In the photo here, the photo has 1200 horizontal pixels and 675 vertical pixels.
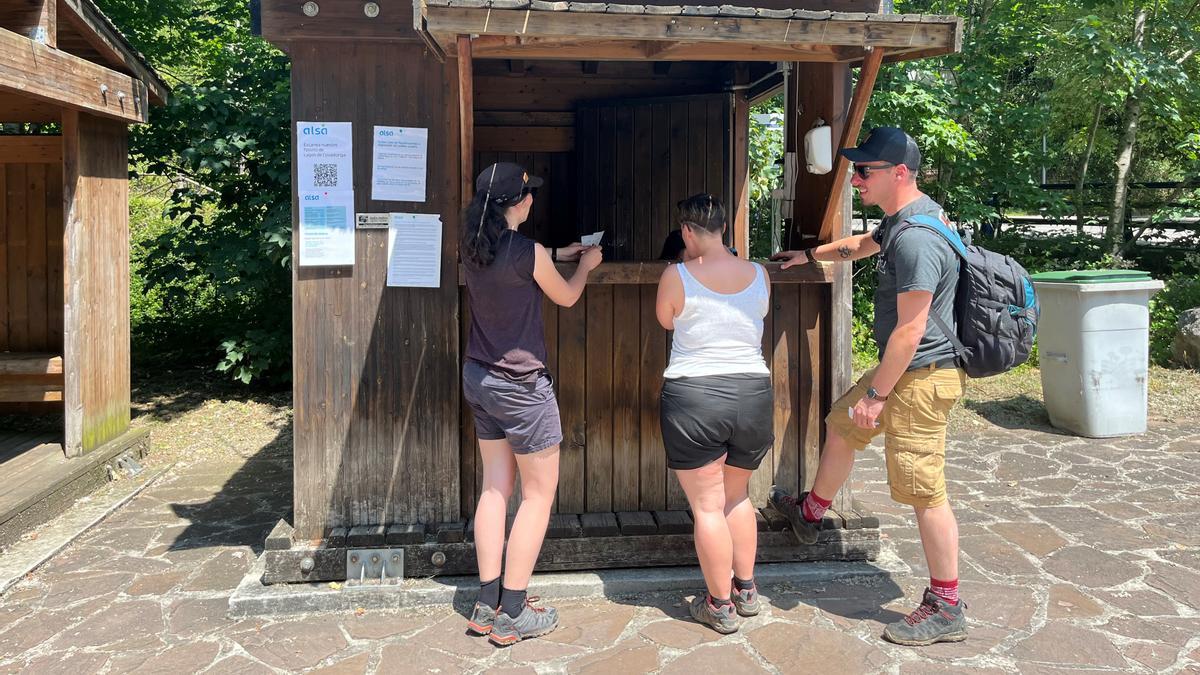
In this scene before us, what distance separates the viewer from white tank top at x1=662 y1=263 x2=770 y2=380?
3.47m

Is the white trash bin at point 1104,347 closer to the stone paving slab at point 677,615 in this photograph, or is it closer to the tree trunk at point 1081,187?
the stone paving slab at point 677,615

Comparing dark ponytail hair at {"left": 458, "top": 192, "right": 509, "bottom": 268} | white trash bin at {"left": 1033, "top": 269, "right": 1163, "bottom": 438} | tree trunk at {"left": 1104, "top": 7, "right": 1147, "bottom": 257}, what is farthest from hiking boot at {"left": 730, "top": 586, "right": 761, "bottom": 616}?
tree trunk at {"left": 1104, "top": 7, "right": 1147, "bottom": 257}

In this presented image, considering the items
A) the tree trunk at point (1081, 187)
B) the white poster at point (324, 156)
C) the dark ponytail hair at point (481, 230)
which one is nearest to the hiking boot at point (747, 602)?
the dark ponytail hair at point (481, 230)

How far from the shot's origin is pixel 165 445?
7000 millimetres

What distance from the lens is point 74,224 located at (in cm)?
565

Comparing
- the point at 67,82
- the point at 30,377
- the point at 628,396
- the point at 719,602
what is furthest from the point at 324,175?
the point at 30,377

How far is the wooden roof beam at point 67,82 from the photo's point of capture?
177 inches

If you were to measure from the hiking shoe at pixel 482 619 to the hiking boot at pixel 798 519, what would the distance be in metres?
1.47

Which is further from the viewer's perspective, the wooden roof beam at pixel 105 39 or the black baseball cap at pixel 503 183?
the wooden roof beam at pixel 105 39

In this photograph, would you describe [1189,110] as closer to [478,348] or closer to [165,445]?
[478,348]

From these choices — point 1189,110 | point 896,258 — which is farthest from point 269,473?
point 1189,110

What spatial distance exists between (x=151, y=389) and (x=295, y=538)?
214 inches

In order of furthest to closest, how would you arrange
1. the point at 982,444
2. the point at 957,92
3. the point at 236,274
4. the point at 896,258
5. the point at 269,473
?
the point at 957,92, the point at 236,274, the point at 982,444, the point at 269,473, the point at 896,258

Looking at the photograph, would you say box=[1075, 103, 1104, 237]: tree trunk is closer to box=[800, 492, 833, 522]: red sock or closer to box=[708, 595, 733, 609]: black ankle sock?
box=[800, 492, 833, 522]: red sock
